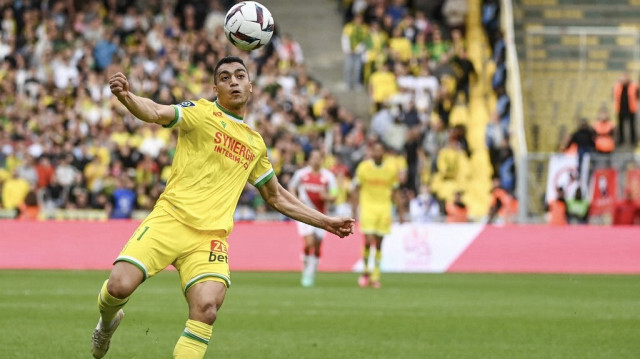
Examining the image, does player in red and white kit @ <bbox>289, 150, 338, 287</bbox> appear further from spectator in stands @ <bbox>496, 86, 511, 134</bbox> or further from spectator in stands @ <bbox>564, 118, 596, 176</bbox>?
spectator in stands @ <bbox>496, 86, 511, 134</bbox>

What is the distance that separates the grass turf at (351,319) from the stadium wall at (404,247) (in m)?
2.42

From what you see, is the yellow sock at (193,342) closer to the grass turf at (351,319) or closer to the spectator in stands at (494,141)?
the grass turf at (351,319)

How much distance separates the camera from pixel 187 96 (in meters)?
29.5

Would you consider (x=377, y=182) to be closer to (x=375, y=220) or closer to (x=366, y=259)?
(x=375, y=220)

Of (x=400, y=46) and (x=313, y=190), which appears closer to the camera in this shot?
(x=313, y=190)

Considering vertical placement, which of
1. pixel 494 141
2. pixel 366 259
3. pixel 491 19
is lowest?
pixel 366 259

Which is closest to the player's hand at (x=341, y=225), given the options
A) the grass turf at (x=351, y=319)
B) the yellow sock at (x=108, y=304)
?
the yellow sock at (x=108, y=304)

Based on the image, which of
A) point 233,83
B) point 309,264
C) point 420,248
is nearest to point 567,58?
point 420,248

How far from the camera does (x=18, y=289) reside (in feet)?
60.8

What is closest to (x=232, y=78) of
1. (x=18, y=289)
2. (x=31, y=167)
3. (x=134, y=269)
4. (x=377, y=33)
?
(x=134, y=269)

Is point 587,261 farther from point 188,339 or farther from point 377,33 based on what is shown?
point 188,339

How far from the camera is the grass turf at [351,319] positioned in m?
11.2

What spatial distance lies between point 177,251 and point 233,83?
4.04ft

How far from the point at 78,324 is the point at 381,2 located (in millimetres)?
20719
